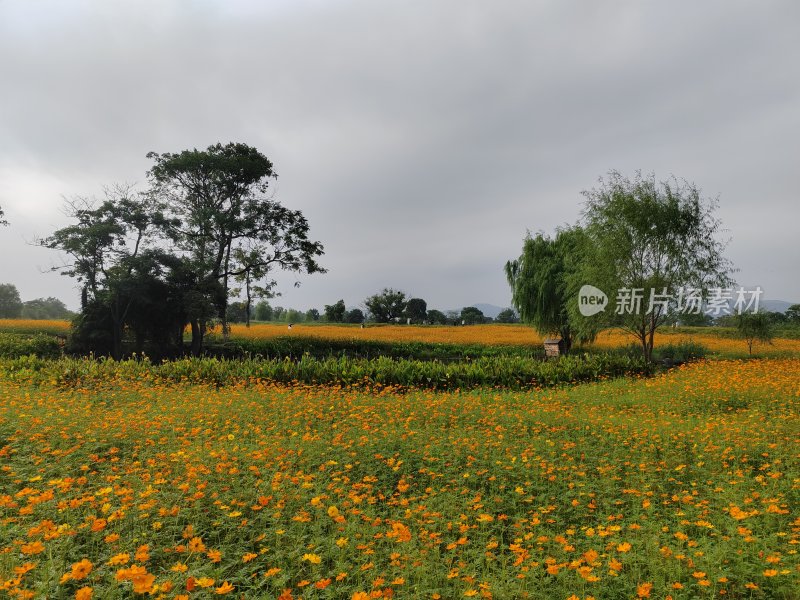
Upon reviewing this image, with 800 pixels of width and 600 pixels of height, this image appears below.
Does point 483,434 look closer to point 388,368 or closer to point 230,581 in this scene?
point 230,581

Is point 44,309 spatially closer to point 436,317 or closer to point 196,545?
point 436,317

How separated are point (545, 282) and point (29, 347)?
24.2 metres

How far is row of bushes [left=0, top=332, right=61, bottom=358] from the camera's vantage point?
18.7 meters

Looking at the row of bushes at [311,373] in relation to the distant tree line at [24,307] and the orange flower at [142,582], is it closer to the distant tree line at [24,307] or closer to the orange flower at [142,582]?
the orange flower at [142,582]

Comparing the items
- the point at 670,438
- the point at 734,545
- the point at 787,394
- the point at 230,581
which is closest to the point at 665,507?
the point at 734,545

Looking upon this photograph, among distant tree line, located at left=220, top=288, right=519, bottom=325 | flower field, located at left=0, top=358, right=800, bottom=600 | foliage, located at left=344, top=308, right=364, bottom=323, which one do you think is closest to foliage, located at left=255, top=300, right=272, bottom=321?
distant tree line, located at left=220, top=288, right=519, bottom=325

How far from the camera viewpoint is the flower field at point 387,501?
138 inches

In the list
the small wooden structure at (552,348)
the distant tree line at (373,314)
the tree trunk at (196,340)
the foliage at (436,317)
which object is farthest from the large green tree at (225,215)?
A: the foliage at (436,317)

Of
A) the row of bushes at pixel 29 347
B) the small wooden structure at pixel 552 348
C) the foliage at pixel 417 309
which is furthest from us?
the foliage at pixel 417 309

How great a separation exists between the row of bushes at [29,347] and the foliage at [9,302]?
4925cm

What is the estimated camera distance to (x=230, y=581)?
358cm

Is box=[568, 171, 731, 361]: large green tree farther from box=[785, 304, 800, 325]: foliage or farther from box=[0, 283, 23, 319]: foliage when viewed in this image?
box=[0, 283, 23, 319]: foliage

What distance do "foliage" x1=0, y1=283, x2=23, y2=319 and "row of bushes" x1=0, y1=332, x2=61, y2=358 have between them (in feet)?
162

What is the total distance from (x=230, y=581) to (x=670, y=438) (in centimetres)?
Result: 710
